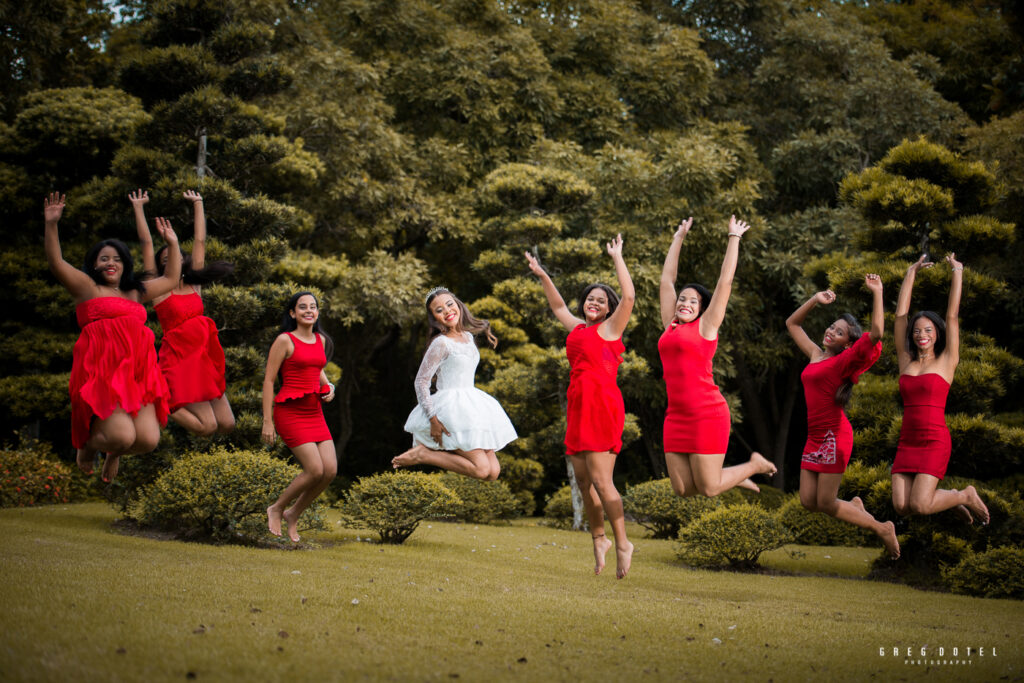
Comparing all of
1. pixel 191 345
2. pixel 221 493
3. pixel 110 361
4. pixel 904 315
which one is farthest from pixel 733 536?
pixel 110 361

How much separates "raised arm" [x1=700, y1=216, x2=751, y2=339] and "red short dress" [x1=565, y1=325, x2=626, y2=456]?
2.25 feet

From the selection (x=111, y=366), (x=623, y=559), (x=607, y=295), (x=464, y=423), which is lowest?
(x=623, y=559)

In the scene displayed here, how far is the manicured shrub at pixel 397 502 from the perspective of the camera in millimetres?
11906

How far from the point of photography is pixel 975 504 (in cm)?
779

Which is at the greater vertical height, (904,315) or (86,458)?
(904,315)

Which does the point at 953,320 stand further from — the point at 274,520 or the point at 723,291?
the point at 274,520

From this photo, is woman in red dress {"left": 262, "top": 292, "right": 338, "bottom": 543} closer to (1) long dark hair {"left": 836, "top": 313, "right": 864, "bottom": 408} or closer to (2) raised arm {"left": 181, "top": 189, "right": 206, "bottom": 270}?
(2) raised arm {"left": 181, "top": 189, "right": 206, "bottom": 270}

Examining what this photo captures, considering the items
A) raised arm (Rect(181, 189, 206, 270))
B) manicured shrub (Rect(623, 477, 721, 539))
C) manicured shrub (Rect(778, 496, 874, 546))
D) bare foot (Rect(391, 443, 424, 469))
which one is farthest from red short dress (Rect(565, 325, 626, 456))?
manicured shrub (Rect(778, 496, 874, 546))

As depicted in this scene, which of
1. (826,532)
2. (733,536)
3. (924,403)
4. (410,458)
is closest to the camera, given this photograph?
(410,458)

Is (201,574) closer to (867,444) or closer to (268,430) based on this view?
(268,430)

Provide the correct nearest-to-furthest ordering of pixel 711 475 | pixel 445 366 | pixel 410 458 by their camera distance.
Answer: pixel 711 475 → pixel 410 458 → pixel 445 366

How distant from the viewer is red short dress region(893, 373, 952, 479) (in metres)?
7.33

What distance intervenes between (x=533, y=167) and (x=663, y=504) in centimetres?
612

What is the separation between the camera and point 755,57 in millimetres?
19953
